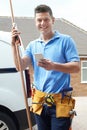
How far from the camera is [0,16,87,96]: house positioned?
25.8m

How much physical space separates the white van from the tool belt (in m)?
2.66

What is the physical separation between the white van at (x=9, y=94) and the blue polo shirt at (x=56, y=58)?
8.86 feet

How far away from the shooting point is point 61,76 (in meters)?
3.53

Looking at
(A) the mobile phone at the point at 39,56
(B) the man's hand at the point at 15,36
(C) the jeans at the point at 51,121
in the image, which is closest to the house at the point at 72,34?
(C) the jeans at the point at 51,121

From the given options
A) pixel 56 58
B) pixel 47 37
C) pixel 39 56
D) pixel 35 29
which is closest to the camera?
pixel 39 56

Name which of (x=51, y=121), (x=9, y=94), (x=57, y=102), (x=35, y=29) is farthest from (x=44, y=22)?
(x=35, y=29)

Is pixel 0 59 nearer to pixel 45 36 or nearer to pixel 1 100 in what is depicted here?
pixel 1 100

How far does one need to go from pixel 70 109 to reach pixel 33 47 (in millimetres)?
637

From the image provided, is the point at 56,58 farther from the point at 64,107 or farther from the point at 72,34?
the point at 72,34

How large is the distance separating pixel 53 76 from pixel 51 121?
0.39 meters

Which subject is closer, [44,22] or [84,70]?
[44,22]

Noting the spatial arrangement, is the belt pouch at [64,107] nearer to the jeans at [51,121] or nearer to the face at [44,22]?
the jeans at [51,121]

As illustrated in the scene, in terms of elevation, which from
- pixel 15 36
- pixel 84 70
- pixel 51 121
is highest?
pixel 15 36

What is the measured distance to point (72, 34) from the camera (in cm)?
3025
